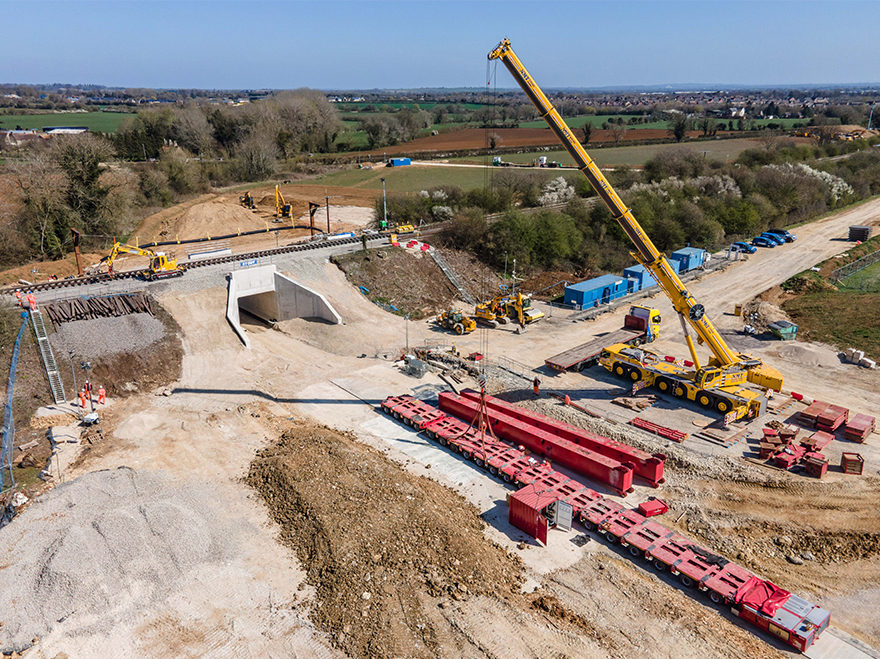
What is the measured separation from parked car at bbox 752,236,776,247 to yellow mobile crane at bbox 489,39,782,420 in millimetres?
32824

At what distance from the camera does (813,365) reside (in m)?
31.2

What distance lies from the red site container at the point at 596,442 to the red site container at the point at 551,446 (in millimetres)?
302

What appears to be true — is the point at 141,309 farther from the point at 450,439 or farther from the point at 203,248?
the point at 450,439

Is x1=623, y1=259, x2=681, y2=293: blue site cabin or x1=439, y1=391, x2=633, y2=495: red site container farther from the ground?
x1=623, y1=259, x2=681, y2=293: blue site cabin

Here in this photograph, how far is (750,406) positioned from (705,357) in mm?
6665

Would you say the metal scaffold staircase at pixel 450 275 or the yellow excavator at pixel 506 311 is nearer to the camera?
the yellow excavator at pixel 506 311

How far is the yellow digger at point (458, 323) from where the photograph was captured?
35.5 m

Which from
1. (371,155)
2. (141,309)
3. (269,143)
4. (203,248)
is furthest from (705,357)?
(371,155)

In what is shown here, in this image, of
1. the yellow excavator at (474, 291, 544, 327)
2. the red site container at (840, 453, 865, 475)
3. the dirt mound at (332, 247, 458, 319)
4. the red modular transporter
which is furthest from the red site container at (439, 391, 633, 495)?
the dirt mound at (332, 247, 458, 319)

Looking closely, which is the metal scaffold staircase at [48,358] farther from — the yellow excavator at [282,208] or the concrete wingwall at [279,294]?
the yellow excavator at [282,208]

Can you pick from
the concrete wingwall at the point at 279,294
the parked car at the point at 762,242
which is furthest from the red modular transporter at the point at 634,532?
the parked car at the point at 762,242

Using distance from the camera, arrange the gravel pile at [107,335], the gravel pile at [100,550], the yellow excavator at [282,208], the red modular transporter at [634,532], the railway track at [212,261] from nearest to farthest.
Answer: the red modular transporter at [634,532], the gravel pile at [100,550], the gravel pile at [107,335], the railway track at [212,261], the yellow excavator at [282,208]

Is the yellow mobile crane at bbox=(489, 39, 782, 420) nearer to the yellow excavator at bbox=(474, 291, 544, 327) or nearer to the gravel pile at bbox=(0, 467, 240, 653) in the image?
the yellow excavator at bbox=(474, 291, 544, 327)

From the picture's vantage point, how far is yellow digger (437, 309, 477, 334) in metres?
35.5
